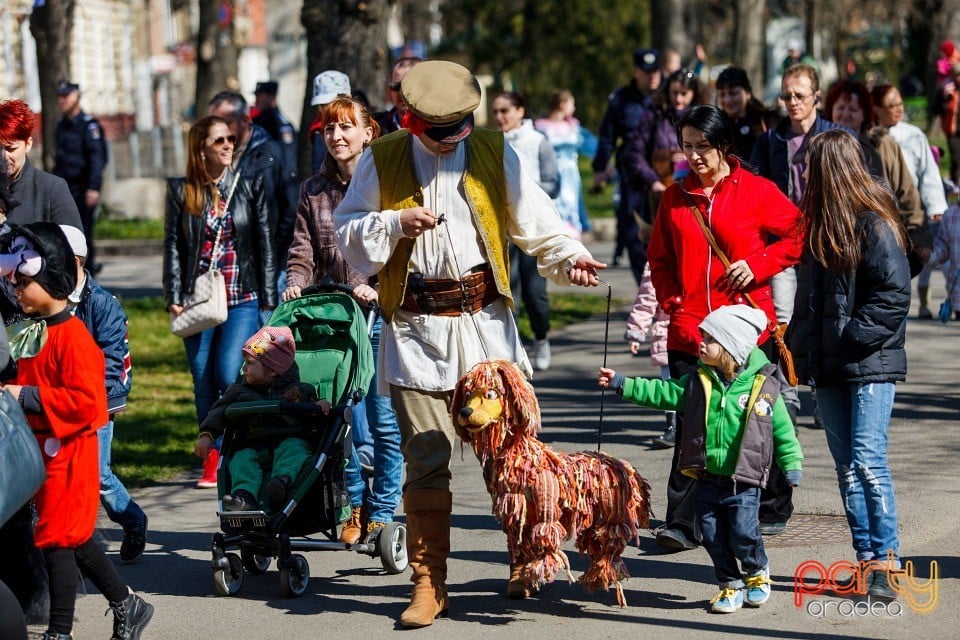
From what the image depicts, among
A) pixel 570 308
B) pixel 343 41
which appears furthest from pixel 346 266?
pixel 570 308

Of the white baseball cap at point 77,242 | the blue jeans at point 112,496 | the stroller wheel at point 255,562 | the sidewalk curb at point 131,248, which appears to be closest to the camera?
the white baseball cap at point 77,242

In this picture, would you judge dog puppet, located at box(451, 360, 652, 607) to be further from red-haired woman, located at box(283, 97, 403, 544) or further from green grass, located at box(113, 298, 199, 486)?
green grass, located at box(113, 298, 199, 486)

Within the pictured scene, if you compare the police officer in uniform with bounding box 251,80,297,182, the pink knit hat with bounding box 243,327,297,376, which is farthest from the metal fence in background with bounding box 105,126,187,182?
the pink knit hat with bounding box 243,327,297,376

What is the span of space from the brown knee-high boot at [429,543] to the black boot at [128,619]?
1.02 meters

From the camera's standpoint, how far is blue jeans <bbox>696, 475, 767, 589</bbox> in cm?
570

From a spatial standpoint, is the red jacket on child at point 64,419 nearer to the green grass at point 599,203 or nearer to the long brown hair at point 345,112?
the long brown hair at point 345,112

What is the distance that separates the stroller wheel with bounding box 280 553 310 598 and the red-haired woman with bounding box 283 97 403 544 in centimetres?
44

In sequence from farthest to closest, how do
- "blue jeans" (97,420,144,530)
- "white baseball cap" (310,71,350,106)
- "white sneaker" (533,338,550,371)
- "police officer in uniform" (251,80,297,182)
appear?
1. "police officer in uniform" (251,80,297,182)
2. "white sneaker" (533,338,550,371)
3. "white baseball cap" (310,71,350,106)
4. "blue jeans" (97,420,144,530)

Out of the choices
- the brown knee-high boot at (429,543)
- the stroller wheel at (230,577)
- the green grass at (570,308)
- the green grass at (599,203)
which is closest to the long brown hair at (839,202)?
the brown knee-high boot at (429,543)

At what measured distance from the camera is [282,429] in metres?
6.64

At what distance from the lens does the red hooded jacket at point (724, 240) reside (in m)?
6.53

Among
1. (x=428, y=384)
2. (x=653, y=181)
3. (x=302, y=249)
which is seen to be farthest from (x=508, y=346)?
(x=653, y=181)

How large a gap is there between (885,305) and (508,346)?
4.89 feet

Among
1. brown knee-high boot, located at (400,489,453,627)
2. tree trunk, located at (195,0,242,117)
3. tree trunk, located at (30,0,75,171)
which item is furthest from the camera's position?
tree trunk, located at (195,0,242,117)
